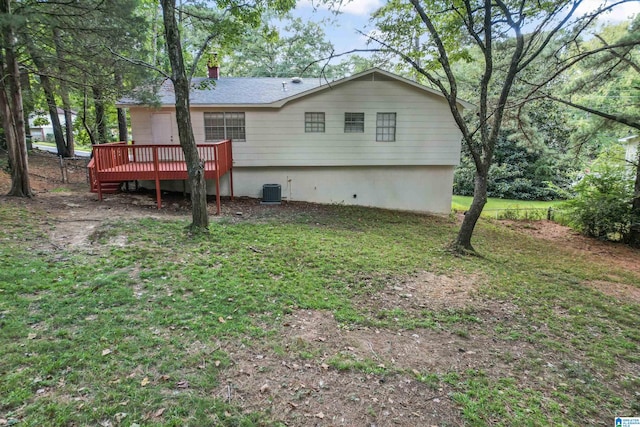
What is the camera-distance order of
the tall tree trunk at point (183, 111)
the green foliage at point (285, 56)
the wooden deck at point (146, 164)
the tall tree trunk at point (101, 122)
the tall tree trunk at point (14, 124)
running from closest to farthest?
the tall tree trunk at point (183, 111)
the tall tree trunk at point (14, 124)
the wooden deck at point (146, 164)
the tall tree trunk at point (101, 122)
the green foliage at point (285, 56)

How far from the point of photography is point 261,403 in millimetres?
2912

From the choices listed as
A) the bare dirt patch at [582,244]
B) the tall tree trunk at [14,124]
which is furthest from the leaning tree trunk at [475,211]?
the tall tree trunk at [14,124]

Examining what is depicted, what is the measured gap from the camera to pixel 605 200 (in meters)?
11.3

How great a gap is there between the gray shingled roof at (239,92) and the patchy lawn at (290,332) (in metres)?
5.54

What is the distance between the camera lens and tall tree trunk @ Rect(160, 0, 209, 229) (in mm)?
6652

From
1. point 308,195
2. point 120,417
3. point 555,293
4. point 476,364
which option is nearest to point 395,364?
point 476,364

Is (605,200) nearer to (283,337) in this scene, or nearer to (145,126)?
(283,337)

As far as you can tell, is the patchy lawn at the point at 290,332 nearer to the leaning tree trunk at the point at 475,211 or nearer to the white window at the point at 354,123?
the leaning tree trunk at the point at 475,211

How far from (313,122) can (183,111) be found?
6167 millimetres

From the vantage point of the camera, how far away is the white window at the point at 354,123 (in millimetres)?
12578

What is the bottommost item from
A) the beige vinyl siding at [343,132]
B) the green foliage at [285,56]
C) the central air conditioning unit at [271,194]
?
the central air conditioning unit at [271,194]

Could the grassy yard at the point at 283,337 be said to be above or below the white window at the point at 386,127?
below


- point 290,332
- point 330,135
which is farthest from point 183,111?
point 330,135

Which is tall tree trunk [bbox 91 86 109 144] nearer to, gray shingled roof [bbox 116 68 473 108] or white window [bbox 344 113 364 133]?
gray shingled roof [bbox 116 68 473 108]
